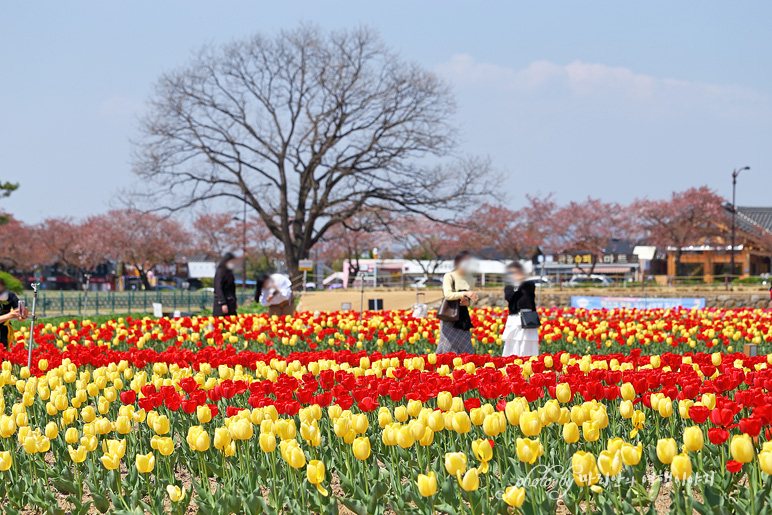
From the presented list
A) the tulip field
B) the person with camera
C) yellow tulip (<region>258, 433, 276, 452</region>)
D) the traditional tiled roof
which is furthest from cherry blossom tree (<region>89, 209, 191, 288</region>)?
yellow tulip (<region>258, 433, 276, 452</region>)

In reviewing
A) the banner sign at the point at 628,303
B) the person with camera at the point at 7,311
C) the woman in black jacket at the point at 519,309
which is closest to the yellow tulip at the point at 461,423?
the woman in black jacket at the point at 519,309

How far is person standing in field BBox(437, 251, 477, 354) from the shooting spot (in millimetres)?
8344

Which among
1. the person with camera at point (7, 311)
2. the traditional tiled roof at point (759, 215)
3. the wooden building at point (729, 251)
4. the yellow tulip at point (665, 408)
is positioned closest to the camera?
the yellow tulip at point (665, 408)

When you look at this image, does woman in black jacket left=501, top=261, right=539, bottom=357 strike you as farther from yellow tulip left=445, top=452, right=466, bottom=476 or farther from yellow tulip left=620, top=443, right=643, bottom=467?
yellow tulip left=445, top=452, right=466, bottom=476

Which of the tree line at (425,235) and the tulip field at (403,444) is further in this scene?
the tree line at (425,235)

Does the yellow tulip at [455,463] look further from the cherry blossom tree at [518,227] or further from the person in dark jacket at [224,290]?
the cherry blossom tree at [518,227]

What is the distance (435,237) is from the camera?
7038cm

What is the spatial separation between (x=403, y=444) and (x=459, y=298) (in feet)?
16.7

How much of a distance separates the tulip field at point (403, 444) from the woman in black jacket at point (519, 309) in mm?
2399

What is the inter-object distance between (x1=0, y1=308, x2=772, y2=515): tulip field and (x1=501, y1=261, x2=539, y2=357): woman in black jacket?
2.40 metres

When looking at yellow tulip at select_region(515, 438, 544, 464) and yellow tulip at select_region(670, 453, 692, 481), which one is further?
yellow tulip at select_region(515, 438, 544, 464)

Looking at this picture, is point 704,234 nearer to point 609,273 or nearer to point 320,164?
point 609,273

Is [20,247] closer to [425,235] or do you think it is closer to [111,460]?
[425,235]

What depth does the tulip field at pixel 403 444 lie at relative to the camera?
3205mm
